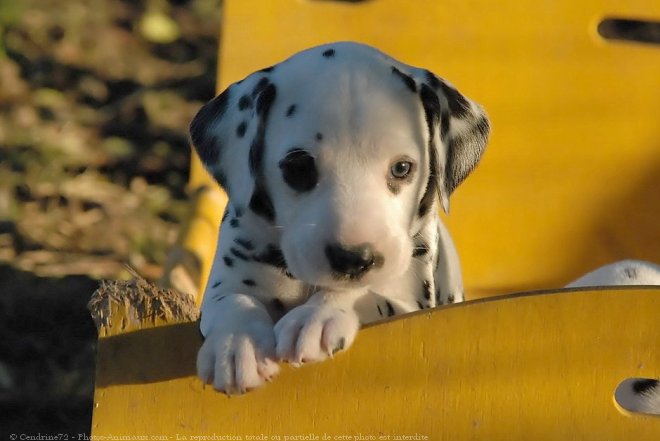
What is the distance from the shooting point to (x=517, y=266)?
321 cm

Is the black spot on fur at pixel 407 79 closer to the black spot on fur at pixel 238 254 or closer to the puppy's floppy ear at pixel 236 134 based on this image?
the puppy's floppy ear at pixel 236 134

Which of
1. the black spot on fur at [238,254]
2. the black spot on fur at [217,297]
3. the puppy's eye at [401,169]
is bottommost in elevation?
the black spot on fur at [217,297]

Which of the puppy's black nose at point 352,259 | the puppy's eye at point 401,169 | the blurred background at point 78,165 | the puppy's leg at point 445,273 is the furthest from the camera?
the blurred background at point 78,165

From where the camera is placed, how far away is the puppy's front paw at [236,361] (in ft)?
5.04

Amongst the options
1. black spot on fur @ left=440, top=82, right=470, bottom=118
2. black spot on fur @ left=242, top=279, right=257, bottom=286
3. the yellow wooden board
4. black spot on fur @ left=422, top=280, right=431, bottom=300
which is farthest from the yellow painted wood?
the yellow wooden board

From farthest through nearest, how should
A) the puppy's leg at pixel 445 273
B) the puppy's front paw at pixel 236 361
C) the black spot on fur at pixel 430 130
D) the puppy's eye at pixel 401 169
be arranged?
1. the puppy's leg at pixel 445 273
2. the black spot on fur at pixel 430 130
3. the puppy's eye at pixel 401 169
4. the puppy's front paw at pixel 236 361

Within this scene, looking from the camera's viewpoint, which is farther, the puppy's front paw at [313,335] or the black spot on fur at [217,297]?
the black spot on fur at [217,297]

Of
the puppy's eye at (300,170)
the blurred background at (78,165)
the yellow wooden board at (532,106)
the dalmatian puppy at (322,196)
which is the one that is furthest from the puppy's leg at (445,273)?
the blurred background at (78,165)

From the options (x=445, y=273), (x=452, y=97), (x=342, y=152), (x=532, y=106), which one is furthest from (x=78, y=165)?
(x=342, y=152)

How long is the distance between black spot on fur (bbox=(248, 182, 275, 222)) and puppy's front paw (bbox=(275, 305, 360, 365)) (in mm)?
284

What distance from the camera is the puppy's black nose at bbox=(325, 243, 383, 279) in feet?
5.39

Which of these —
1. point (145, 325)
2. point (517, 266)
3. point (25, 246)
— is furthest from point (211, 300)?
point (25, 246)

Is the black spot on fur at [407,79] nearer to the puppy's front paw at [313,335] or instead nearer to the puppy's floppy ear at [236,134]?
the puppy's floppy ear at [236,134]

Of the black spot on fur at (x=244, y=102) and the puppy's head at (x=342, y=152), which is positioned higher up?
the black spot on fur at (x=244, y=102)
